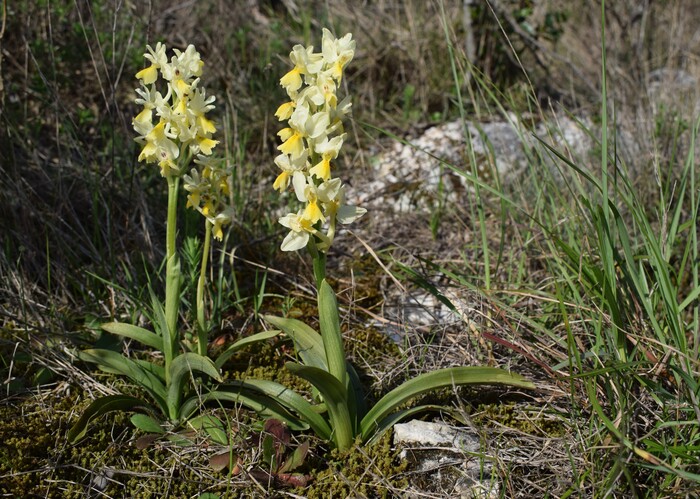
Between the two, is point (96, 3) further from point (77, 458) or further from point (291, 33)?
point (77, 458)

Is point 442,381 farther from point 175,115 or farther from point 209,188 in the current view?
point 175,115

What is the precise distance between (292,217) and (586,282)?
3.45ft

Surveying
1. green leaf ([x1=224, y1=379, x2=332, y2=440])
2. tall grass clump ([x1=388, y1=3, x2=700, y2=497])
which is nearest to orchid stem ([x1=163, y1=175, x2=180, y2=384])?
green leaf ([x1=224, y1=379, x2=332, y2=440])

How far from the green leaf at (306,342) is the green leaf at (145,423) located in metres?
0.46

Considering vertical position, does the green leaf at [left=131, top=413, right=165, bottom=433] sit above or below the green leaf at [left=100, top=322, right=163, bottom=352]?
below

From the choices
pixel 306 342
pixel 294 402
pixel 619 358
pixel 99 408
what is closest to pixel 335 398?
pixel 294 402

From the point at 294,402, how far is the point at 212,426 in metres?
0.28

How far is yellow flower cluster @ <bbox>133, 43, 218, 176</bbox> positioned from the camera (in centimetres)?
191

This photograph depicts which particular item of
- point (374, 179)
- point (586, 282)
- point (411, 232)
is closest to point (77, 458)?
point (586, 282)

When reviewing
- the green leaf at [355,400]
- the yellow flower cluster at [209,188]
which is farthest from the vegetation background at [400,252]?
the yellow flower cluster at [209,188]

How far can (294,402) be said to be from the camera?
1.94m

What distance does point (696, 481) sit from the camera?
1.69 meters

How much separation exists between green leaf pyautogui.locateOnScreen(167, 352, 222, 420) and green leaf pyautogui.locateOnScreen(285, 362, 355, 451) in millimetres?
336

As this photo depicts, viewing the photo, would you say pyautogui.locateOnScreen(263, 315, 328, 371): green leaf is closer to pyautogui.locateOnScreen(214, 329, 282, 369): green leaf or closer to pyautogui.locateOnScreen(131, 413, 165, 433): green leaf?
pyautogui.locateOnScreen(214, 329, 282, 369): green leaf
